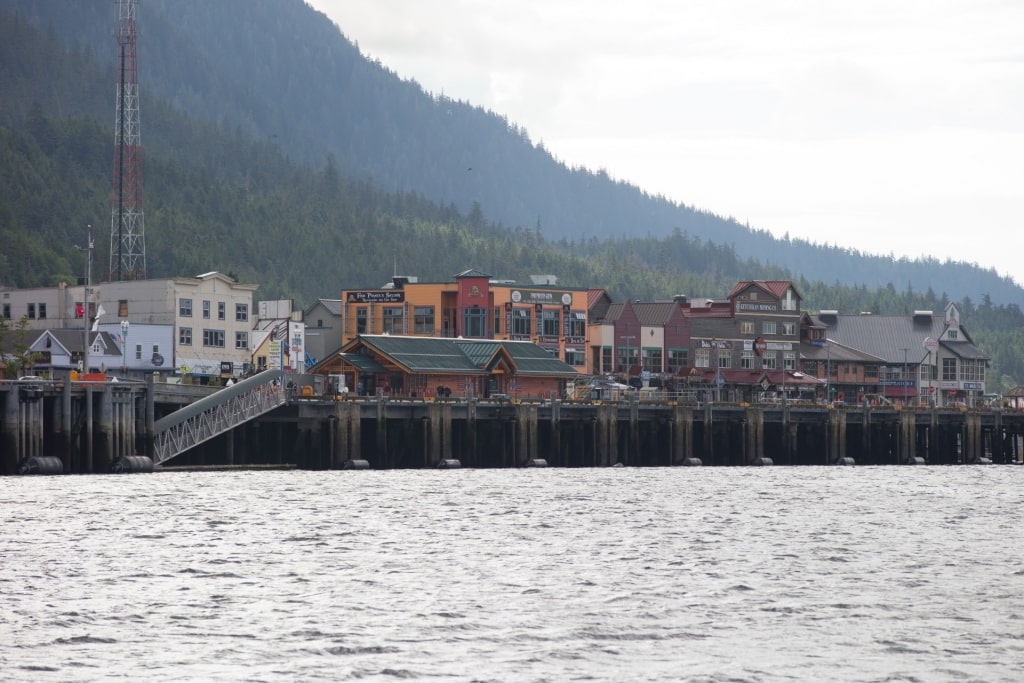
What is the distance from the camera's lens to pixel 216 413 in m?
101

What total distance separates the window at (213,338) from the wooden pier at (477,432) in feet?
133

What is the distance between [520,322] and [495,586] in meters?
106

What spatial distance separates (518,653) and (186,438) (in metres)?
62.1

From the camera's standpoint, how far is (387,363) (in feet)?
422

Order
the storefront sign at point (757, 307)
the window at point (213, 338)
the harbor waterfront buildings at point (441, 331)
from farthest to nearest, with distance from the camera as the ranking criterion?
the storefront sign at point (757, 307), the window at point (213, 338), the harbor waterfront buildings at point (441, 331)

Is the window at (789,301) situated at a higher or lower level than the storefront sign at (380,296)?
higher

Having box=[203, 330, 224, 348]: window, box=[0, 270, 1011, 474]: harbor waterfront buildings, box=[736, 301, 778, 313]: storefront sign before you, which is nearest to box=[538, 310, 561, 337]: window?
box=[0, 270, 1011, 474]: harbor waterfront buildings

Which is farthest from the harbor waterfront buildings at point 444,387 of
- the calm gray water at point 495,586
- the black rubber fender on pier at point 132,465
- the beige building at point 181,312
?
the calm gray water at point 495,586

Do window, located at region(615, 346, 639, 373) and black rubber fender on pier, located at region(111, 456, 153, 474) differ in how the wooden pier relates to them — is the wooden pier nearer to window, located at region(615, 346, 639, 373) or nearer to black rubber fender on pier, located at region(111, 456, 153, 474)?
black rubber fender on pier, located at region(111, 456, 153, 474)

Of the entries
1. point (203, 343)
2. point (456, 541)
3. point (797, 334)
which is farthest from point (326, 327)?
point (456, 541)

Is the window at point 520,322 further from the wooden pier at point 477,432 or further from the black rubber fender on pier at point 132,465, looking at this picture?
the black rubber fender on pier at point 132,465

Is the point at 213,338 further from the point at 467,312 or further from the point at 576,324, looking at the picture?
the point at 576,324

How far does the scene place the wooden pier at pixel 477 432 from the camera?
301ft

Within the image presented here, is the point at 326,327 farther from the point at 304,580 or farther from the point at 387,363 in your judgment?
the point at 304,580
